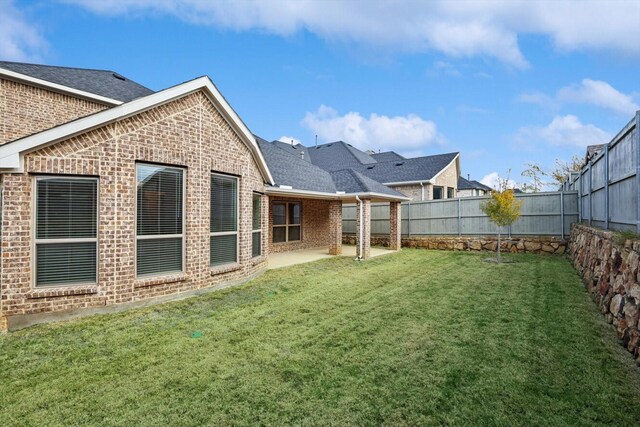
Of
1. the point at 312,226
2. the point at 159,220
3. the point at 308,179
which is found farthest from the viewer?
the point at 312,226

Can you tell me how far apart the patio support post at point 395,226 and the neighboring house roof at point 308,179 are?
0.68 metres

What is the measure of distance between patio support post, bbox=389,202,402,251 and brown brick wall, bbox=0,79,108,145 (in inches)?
529

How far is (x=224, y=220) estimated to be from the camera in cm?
812

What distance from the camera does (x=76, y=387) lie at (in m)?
3.48

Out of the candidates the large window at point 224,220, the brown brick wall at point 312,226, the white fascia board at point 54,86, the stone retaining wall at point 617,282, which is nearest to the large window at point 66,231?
the large window at point 224,220

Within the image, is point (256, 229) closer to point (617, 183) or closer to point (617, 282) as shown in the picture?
point (617, 282)

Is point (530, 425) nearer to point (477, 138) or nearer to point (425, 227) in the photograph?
point (425, 227)

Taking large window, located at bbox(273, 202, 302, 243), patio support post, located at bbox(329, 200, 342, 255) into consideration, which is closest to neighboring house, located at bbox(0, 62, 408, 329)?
patio support post, located at bbox(329, 200, 342, 255)

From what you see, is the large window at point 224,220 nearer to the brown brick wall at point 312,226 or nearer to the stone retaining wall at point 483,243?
the brown brick wall at point 312,226

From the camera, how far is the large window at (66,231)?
18.2 feet

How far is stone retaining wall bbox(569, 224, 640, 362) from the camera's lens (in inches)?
173

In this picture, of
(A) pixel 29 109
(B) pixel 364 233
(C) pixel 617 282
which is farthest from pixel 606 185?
(A) pixel 29 109

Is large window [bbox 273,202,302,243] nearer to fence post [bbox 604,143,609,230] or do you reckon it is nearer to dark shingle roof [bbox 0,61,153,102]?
dark shingle roof [bbox 0,61,153,102]

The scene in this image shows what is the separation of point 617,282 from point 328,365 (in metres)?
5.09
